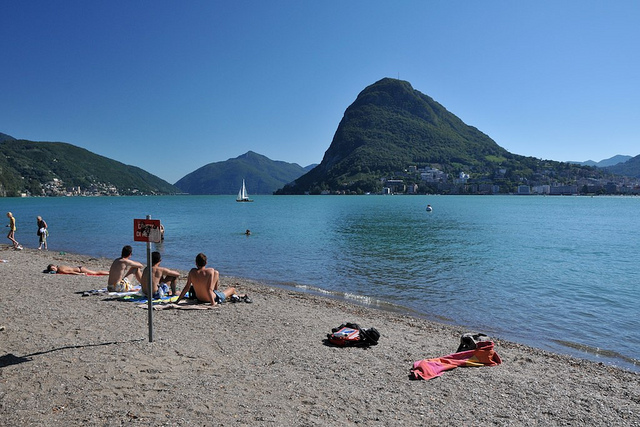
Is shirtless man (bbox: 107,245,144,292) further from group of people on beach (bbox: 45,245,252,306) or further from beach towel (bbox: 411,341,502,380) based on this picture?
beach towel (bbox: 411,341,502,380)

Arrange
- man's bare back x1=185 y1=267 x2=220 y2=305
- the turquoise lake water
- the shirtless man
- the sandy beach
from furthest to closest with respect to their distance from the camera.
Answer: the shirtless man → the turquoise lake water → man's bare back x1=185 y1=267 x2=220 y2=305 → the sandy beach

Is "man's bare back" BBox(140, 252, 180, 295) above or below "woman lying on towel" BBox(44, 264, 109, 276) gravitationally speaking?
above

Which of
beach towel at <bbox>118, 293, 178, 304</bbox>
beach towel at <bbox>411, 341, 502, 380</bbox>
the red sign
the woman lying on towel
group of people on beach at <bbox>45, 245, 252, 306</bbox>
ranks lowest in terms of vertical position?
the woman lying on towel

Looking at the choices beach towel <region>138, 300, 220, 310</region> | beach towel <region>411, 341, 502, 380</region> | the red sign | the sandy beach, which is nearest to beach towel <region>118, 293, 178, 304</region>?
beach towel <region>138, 300, 220, 310</region>

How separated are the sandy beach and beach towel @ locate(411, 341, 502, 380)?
0.59 feet

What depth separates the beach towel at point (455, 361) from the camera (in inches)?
297

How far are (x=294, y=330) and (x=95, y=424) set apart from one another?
5.80 m

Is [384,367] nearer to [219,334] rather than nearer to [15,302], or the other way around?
[219,334]

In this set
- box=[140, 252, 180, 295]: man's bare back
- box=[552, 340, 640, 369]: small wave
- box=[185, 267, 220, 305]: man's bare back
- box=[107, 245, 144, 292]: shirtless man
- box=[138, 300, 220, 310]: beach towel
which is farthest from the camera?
box=[107, 245, 144, 292]: shirtless man

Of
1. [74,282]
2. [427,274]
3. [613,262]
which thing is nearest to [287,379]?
[74,282]

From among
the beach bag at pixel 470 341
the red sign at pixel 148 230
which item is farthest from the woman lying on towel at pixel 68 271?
the beach bag at pixel 470 341

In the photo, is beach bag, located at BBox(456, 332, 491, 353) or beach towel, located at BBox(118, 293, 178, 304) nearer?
beach bag, located at BBox(456, 332, 491, 353)

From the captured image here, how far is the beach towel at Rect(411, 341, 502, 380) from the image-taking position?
7547mm

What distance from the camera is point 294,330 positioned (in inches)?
411
